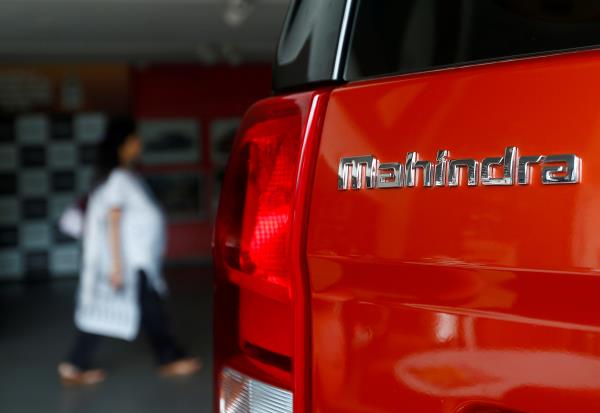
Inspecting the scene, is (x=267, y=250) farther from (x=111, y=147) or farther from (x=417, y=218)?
(x=111, y=147)

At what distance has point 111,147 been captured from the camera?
14.3 feet

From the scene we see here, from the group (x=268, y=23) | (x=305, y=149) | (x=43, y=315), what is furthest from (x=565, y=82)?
(x=43, y=315)

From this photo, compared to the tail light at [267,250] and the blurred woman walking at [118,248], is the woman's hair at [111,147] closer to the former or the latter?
the blurred woman walking at [118,248]

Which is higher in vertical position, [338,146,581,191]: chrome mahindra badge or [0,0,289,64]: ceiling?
[0,0,289,64]: ceiling

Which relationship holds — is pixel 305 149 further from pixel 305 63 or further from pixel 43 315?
pixel 43 315

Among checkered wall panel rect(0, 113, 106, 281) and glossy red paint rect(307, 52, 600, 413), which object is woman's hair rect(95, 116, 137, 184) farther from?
checkered wall panel rect(0, 113, 106, 281)

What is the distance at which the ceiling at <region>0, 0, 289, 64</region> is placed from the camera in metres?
5.73

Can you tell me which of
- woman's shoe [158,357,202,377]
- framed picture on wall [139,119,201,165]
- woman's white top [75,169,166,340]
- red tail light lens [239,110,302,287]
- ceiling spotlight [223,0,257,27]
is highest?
ceiling spotlight [223,0,257,27]

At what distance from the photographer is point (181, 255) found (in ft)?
31.4

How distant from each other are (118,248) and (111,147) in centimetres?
52

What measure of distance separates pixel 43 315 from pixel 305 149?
6.18 meters

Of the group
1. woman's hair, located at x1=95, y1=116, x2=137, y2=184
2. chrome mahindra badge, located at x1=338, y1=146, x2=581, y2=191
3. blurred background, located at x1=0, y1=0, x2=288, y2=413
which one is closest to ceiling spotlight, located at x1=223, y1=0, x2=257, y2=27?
blurred background, located at x1=0, y1=0, x2=288, y2=413

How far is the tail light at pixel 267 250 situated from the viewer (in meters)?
1.07

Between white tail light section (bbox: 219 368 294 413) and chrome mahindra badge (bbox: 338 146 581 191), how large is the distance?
11.8 inches
